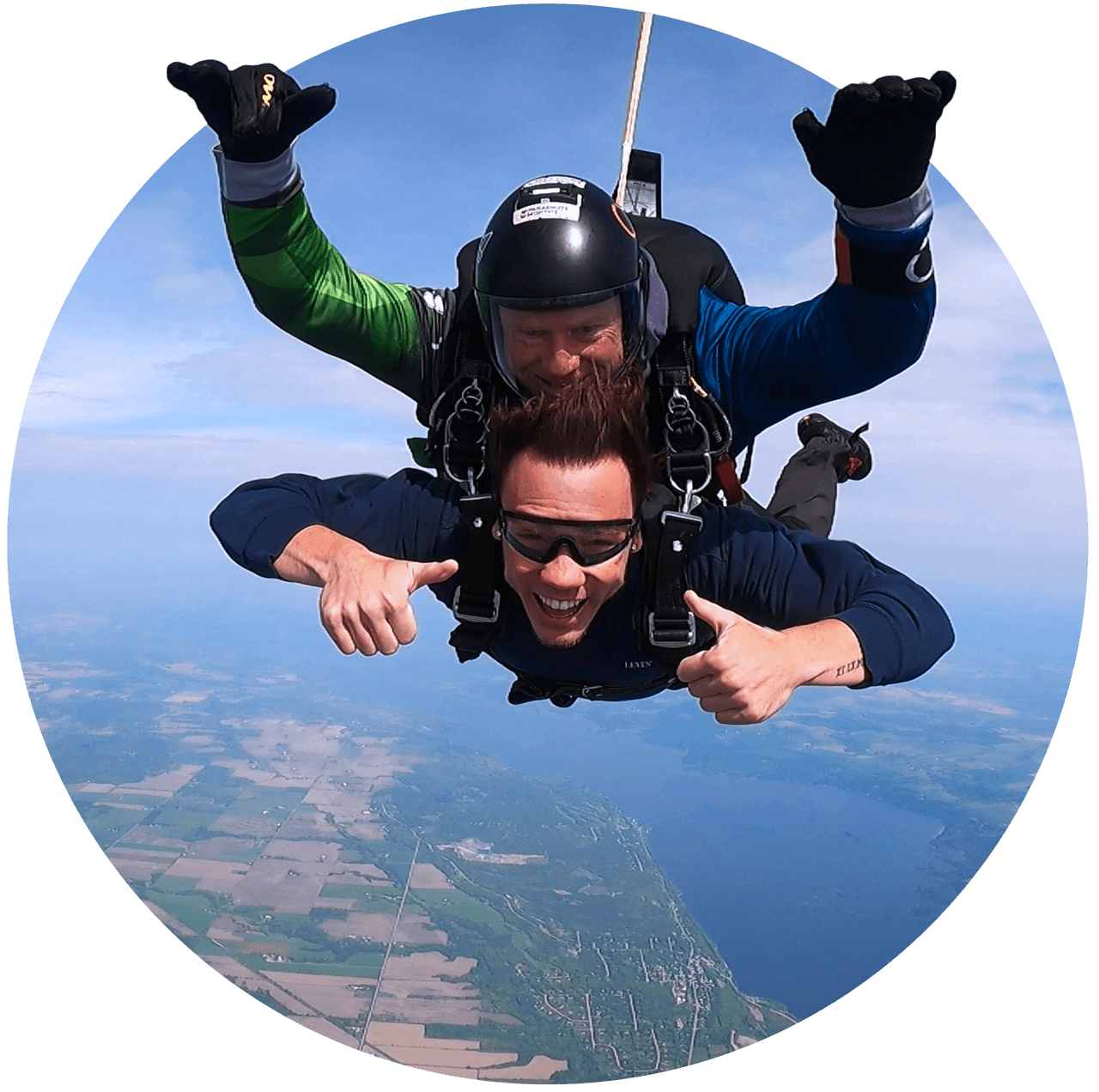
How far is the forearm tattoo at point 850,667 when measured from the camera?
2018 mm

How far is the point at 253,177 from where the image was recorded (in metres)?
2.43

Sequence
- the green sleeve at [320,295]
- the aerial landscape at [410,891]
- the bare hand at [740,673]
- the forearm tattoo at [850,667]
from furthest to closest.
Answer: the aerial landscape at [410,891], the green sleeve at [320,295], the forearm tattoo at [850,667], the bare hand at [740,673]

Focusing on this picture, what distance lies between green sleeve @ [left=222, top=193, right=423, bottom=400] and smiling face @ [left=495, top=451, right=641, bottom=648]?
0.75m

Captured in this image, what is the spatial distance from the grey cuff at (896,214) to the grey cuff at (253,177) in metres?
1.45

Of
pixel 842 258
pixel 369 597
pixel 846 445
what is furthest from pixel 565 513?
pixel 846 445

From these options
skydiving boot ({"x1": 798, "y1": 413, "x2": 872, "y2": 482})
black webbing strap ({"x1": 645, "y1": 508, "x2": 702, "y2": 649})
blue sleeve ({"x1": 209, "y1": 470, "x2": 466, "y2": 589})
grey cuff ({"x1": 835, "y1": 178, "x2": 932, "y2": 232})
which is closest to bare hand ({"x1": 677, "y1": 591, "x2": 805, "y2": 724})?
black webbing strap ({"x1": 645, "y1": 508, "x2": 702, "y2": 649})

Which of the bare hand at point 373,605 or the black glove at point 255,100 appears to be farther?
the black glove at point 255,100

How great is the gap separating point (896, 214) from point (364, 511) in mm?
1513

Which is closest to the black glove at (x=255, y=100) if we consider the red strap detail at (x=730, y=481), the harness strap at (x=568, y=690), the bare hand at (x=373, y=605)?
the bare hand at (x=373, y=605)

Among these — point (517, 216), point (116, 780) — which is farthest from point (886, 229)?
point (116, 780)

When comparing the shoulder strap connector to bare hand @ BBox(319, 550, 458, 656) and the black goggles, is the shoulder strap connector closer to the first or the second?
the black goggles

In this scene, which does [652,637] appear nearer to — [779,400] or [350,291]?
[779,400]

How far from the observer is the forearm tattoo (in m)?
2.02

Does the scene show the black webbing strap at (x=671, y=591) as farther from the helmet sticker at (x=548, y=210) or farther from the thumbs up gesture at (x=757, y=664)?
the helmet sticker at (x=548, y=210)
